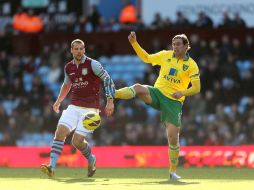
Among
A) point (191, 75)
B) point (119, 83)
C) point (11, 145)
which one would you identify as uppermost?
point (191, 75)

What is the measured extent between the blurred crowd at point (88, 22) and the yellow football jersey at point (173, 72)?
475 inches

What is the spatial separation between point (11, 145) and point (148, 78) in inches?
169

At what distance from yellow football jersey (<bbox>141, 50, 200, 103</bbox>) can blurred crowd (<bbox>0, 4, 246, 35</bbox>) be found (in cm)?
1207

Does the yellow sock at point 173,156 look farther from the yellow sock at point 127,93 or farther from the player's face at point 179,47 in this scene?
the player's face at point 179,47

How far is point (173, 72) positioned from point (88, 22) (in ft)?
49.2

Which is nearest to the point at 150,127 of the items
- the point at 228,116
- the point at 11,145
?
the point at 228,116

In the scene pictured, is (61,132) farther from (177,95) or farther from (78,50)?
(177,95)

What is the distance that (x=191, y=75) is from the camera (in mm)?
14094

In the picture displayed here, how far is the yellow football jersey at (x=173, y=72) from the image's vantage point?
14.2 meters

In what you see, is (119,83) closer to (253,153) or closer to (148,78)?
(148,78)

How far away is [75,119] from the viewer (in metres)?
14.7

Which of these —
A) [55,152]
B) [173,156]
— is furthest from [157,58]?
[55,152]

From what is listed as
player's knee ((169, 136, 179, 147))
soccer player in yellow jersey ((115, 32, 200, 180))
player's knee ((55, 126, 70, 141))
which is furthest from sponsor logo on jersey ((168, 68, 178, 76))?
player's knee ((55, 126, 70, 141))

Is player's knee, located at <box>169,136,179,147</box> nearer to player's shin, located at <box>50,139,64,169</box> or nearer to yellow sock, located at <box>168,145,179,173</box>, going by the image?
yellow sock, located at <box>168,145,179,173</box>
